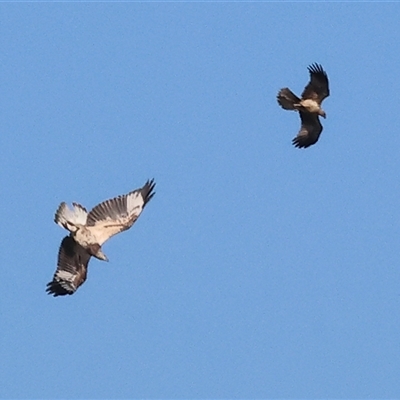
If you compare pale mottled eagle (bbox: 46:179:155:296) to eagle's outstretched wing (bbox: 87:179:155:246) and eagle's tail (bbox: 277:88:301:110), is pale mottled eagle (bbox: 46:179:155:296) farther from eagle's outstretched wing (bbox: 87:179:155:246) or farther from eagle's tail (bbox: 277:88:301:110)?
eagle's tail (bbox: 277:88:301:110)

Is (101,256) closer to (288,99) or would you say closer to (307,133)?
(288,99)

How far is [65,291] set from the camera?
1869cm

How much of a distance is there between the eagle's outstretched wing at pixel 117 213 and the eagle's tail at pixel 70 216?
0.14 metres

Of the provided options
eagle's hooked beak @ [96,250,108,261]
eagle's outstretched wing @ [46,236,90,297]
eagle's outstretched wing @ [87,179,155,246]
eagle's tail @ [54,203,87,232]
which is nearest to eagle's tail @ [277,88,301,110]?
eagle's outstretched wing @ [87,179,155,246]

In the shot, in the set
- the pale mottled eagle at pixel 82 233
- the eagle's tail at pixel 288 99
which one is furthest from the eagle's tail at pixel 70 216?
the eagle's tail at pixel 288 99

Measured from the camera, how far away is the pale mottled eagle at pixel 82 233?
61.5ft

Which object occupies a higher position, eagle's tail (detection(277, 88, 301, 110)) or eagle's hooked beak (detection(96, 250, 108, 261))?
eagle's tail (detection(277, 88, 301, 110))

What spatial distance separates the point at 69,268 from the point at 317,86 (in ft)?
18.6

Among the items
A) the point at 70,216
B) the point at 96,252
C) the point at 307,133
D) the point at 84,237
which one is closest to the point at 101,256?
the point at 96,252

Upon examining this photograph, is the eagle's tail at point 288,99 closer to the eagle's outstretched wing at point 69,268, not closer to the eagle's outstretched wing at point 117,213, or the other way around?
the eagle's outstretched wing at point 117,213

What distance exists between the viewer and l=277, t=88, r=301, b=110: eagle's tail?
2191 cm

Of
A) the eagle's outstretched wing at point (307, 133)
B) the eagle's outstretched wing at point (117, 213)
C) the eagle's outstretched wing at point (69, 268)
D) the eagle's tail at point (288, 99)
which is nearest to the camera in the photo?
the eagle's outstretched wing at point (69, 268)

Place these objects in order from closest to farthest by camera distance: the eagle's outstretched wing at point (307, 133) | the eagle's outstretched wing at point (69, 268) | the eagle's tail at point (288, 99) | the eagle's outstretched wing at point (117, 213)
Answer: the eagle's outstretched wing at point (69, 268) → the eagle's outstretched wing at point (117, 213) → the eagle's tail at point (288, 99) → the eagle's outstretched wing at point (307, 133)

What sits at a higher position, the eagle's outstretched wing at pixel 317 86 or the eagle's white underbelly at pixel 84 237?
the eagle's outstretched wing at pixel 317 86
